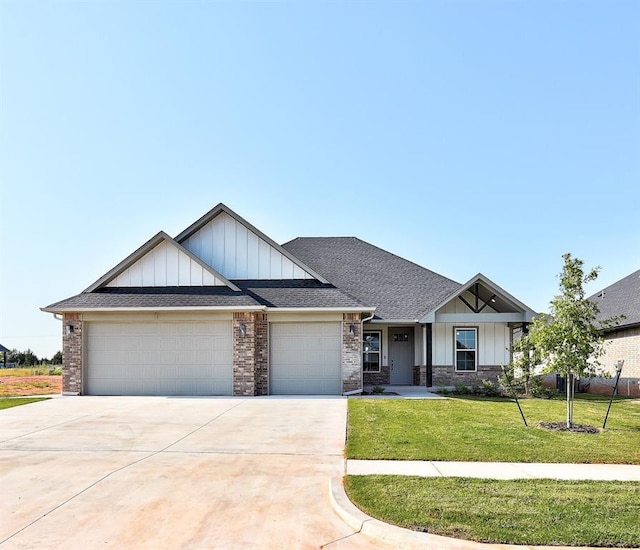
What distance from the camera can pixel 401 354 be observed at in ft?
66.4

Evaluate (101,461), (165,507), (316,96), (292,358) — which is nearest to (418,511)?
(165,507)

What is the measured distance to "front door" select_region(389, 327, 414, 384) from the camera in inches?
793

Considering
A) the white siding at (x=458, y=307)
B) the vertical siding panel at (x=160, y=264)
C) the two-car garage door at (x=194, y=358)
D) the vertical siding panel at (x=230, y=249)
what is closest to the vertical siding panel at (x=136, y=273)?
the vertical siding panel at (x=160, y=264)

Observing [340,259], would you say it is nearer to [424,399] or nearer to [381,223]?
[381,223]

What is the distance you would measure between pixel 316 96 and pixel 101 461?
39.7ft

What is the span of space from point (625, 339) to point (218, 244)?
1663 centimetres

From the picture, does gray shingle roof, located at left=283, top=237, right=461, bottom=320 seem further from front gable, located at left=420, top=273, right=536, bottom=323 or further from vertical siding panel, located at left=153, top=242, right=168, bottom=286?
vertical siding panel, located at left=153, top=242, right=168, bottom=286

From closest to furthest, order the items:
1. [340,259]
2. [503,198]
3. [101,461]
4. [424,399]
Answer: [101,461]
[424,399]
[503,198]
[340,259]

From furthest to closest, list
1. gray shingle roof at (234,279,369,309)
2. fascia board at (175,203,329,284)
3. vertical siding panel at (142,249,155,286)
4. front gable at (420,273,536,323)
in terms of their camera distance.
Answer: fascia board at (175,203,329,284) → front gable at (420,273,536,323) → vertical siding panel at (142,249,155,286) → gray shingle roof at (234,279,369,309)

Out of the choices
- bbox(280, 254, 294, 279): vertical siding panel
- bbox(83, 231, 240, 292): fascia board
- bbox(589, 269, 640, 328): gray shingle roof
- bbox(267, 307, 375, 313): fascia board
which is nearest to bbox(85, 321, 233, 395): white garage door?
bbox(83, 231, 240, 292): fascia board

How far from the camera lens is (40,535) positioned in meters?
4.73

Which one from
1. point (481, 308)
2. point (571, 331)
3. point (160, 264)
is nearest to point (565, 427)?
point (571, 331)

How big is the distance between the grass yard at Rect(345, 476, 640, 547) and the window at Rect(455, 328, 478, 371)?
42.1 feet

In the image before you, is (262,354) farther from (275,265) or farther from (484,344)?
(484,344)
